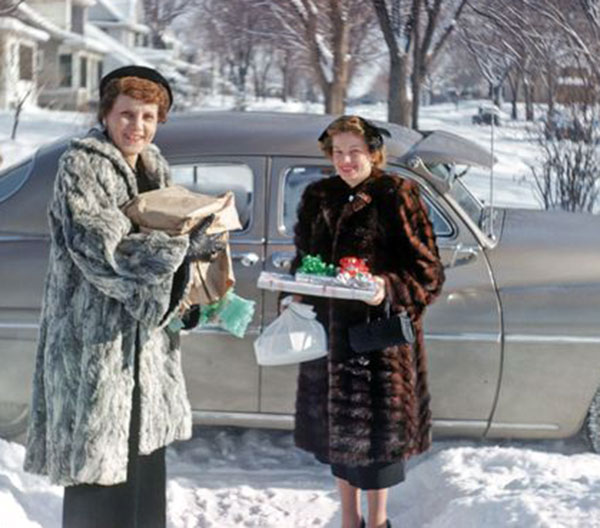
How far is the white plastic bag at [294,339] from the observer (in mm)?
3289

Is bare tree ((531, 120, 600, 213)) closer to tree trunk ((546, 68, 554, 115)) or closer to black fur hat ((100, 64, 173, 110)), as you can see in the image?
tree trunk ((546, 68, 554, 115))

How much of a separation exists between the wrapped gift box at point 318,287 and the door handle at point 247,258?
4.26 feet

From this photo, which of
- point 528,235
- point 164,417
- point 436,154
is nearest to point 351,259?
point 164,417

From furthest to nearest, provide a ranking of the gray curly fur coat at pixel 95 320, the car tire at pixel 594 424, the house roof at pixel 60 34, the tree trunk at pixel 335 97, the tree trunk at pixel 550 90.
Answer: the house roof at pixel 60 34, the tree trunk at pixel 335 97, the tree trunk at pixel 550 90, the car tire at pixel 594 424, the gray curly fur coat at pixel 95 320

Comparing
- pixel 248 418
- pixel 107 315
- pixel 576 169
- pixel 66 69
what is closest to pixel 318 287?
pixel 107 315

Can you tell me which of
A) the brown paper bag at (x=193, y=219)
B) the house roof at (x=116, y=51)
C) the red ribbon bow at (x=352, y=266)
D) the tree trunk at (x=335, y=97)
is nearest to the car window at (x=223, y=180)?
the red ribbon bow at (x=352, y=266)

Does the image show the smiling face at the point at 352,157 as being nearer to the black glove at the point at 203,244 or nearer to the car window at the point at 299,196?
the black glove at the point at 203,244

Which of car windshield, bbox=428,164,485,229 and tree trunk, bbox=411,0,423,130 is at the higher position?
tree trunk, bbox=411,0,423,130

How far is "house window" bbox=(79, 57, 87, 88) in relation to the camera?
148 feet

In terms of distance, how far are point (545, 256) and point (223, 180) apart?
1661mm

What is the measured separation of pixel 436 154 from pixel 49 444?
2425 mm

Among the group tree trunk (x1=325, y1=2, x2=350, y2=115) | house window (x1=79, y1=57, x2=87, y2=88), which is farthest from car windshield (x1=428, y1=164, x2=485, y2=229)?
house window (x1=79, y1=57, x2=87, y2=88)

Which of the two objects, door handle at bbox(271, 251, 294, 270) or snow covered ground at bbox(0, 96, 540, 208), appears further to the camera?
snow covered ground at bbox(0, 96, 540, 208)

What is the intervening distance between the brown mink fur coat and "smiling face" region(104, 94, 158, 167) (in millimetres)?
770
